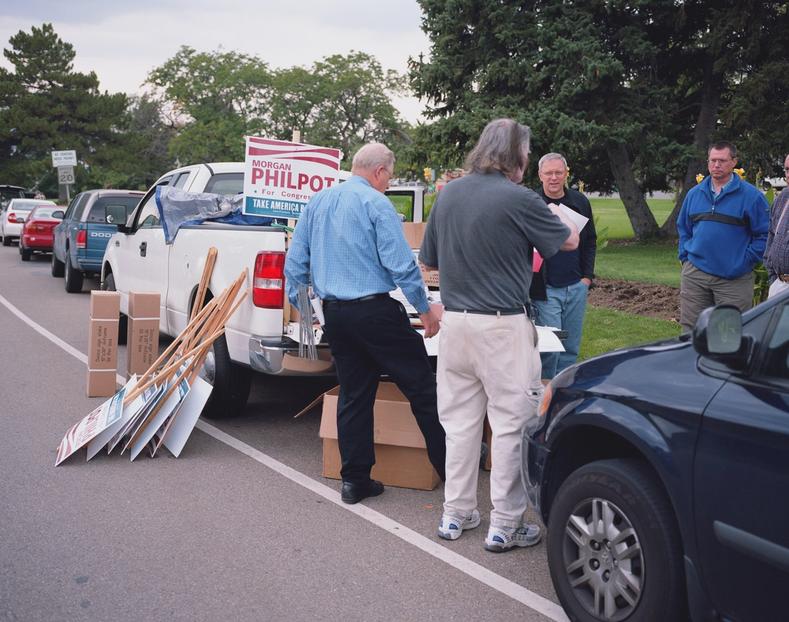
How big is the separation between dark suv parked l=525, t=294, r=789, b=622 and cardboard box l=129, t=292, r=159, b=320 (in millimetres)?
4954

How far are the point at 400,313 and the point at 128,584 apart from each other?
1.97 m

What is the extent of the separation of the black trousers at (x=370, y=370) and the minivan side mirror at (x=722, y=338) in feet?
7.33

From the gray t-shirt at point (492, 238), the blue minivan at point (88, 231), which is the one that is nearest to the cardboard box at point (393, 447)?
the gray t-shirt at point (492, 238)

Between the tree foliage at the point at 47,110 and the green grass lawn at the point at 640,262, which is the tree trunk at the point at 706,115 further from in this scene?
the tree foliage at the point at 47,110

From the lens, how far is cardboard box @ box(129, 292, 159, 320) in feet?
26.3

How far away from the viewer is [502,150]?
4.37 metres

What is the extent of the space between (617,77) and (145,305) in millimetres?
16602

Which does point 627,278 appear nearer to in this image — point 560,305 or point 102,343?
point 560,305

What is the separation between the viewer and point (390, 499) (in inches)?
214

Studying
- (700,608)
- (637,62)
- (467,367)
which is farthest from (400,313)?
(637,62)

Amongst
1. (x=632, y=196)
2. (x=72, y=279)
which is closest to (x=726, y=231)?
(x=72, y=279)

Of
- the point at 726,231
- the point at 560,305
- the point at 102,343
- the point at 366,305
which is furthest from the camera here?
the point at 102,343

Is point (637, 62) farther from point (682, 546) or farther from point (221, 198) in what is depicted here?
point (682, 546)

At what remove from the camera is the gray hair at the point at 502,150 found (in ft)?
14.4
